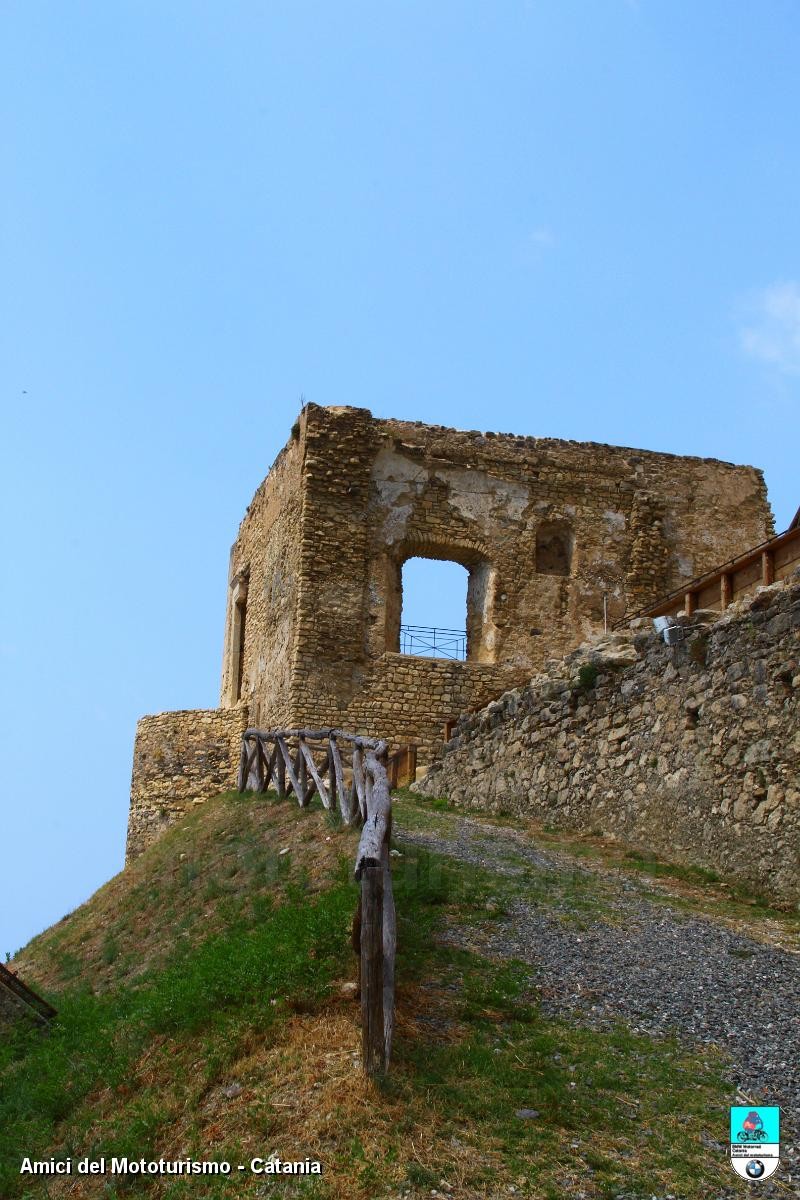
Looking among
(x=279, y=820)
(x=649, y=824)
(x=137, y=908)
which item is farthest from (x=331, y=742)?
(x=649, y=824)

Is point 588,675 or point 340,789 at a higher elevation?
point 588,675

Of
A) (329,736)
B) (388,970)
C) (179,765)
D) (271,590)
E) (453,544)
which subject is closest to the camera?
(388,970)

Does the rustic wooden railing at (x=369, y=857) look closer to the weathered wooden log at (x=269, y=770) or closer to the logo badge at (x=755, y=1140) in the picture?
the weathered wooden log at (x=269, y=770)

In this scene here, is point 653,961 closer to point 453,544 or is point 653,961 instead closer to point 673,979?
point 673,979

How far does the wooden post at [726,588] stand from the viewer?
13.3 meters

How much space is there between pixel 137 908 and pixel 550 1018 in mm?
6017

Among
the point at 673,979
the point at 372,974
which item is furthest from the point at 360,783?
the point at 372,974

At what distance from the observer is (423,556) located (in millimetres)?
20188

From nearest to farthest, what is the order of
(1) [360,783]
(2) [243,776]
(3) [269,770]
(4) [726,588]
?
(1) [360,783]
(4) [726,588]
(3) [269,770]
(2) [243,776]

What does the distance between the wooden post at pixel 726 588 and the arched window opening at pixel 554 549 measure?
23.1 feet

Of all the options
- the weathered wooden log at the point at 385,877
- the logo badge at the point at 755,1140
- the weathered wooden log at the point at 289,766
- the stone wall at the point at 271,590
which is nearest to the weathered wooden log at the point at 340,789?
the weathered wooden log at the point at 289,766

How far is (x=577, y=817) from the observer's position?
46.8ft

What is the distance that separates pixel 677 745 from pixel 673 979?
476cm

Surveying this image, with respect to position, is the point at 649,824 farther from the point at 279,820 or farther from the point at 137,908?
the point at 137,908
